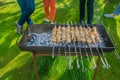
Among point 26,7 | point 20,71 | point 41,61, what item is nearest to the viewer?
point 20,71

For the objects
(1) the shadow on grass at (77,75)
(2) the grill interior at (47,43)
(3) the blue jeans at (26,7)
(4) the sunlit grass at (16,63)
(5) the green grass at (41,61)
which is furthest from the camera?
(3) the blue jeans at (26,7)

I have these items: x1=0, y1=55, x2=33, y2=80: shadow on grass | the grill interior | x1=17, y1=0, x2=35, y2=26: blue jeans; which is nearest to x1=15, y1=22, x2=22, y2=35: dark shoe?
x1=17, y1=0, x2=35, y2=26: blue jeans

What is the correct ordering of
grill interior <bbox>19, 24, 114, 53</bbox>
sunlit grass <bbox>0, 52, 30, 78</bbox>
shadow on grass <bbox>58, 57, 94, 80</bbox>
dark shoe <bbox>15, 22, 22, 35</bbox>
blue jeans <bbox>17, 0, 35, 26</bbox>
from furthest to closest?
dark shoe <bbox>15, 22, 22, 35</bbox>, blue jeans <bbox>17, 0, 35, 26</bbox>, sunlit grass <bbox>0, 52, 30, 78</bbox>, shadow on grass <bbox>58, 57, 94, 80</bbox>, grill interior <bbox>19, 24, 114, 53</bbox>

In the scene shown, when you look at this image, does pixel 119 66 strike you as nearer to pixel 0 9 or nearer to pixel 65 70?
pixel 65 70

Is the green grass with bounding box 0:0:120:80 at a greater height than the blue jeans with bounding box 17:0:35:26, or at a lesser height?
lesser

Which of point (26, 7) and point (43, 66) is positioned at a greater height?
point (26, 7)

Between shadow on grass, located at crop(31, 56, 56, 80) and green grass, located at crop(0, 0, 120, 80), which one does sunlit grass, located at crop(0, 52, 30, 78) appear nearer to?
green grass, located at crop(0, 0, 120, 80)

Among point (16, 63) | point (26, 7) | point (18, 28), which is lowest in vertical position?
point (16, 63)

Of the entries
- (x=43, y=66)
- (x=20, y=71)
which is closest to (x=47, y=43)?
(x=43, y=66)

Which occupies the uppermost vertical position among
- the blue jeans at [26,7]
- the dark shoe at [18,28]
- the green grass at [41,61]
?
the blue jeans at [26,7]

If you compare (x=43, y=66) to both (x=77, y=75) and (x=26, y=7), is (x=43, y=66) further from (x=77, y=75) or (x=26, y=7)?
(x=26, y=7)

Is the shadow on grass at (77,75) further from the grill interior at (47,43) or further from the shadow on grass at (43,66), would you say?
the grill interior at (47,43)

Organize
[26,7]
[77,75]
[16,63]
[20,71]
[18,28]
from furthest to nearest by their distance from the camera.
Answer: [18,28] < [26,7] < [16,63] < [20,71] < [77,75]

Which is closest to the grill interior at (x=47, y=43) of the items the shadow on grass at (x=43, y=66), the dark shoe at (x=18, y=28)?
the shadow on grass at (x=43, y=66)
